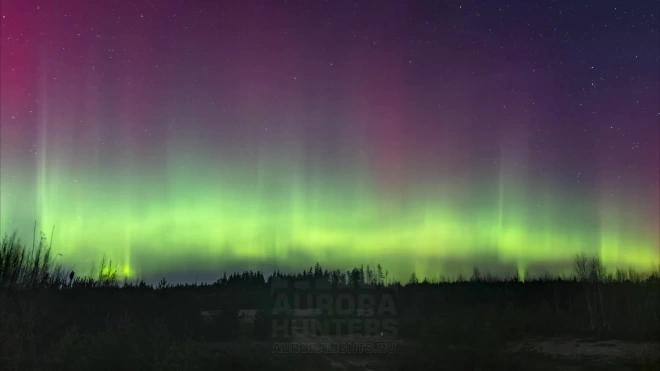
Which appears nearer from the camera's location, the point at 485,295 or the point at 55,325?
the point at 55,325

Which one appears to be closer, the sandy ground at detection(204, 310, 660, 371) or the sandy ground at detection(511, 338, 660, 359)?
the sandy ground at detection(204, 310, 660, 371)

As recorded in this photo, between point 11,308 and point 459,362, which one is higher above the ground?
point 11,308

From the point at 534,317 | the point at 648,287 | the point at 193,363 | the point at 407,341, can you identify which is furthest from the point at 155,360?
the point at 648,287

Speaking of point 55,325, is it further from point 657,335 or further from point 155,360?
point 657,335

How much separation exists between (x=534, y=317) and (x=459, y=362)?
17.4 meters

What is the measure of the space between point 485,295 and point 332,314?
29.5 meters

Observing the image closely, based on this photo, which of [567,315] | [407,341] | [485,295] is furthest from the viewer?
[485,295]

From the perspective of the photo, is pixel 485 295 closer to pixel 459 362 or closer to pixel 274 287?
pixel 274 287

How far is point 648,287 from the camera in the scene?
137 ft

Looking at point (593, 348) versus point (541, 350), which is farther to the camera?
point (593, 348)

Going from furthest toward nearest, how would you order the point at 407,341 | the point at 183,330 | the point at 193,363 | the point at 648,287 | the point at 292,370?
the point at 648,287
the point at 407,341
the point at 183,330
the point at 292,370
the point at 193,363

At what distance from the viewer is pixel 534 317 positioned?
108 ft

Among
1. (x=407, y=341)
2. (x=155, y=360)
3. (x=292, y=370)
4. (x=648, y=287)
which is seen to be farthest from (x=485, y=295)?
(x=155, y=360)

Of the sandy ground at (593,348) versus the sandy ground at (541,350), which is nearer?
the sandy ground at (541,350)
